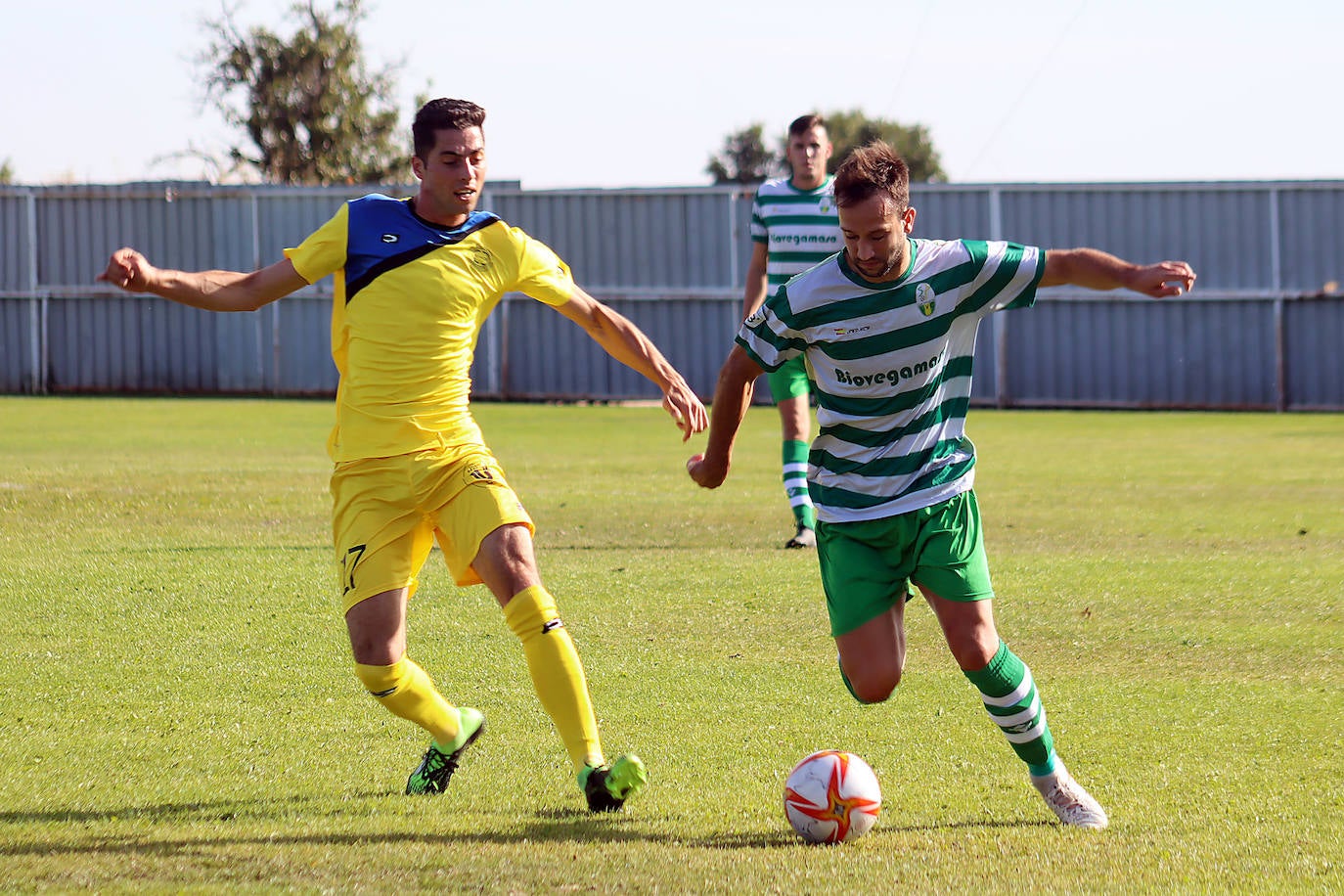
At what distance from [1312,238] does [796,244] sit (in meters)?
17.4

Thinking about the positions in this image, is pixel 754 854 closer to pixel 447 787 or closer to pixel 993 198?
pixel 447 787

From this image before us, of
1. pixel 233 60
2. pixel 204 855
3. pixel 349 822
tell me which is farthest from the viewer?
pixel 233 60

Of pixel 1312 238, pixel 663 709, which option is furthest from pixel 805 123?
pixel 1312 238

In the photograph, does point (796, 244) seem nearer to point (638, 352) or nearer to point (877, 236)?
point (638, 352)

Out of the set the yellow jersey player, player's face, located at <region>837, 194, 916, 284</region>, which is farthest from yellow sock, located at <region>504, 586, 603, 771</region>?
player's face, located at <region>837, 194, 916, 284</region>

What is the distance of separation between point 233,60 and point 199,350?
59.5ft

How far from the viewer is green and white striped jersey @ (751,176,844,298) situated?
1059cm

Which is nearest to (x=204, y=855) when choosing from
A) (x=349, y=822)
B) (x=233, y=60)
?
(x=349, y=822)

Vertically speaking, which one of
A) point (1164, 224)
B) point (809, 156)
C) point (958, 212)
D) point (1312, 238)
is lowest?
point (809, 156)

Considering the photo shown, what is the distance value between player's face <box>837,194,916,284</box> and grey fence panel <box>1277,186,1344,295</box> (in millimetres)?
22281

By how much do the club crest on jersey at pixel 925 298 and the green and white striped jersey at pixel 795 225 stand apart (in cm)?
549

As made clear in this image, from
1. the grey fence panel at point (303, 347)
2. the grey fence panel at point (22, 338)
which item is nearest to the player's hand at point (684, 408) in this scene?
the grey fence panel at point (303, 347)

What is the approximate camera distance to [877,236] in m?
4.91

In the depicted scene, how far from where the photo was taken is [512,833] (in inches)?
188
